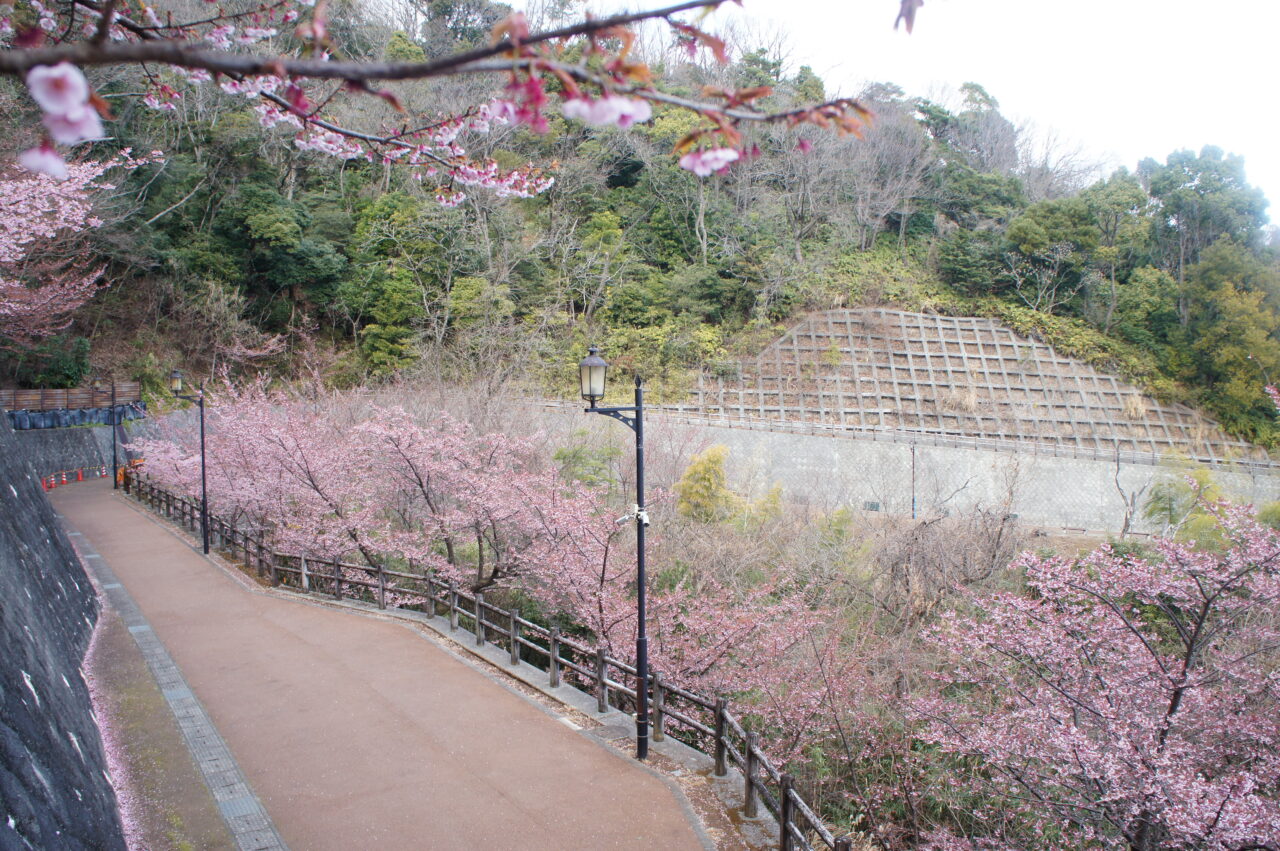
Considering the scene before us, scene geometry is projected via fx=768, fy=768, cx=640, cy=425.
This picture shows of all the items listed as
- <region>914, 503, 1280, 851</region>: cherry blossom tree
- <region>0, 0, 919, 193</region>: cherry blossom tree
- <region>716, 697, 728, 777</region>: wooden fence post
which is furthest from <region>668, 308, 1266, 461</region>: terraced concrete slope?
<region>0, 0, 919, 193</region>: cherry blossom tree

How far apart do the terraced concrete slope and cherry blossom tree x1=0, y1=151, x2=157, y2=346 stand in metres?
17.1

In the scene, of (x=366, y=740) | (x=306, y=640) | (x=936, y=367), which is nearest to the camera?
(x=366, y=740)

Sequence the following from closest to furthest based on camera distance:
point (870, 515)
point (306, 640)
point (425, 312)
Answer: point (306, 640) → point (870, 515) → point (425, 312)

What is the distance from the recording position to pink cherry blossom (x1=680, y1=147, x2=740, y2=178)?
7.34 feet

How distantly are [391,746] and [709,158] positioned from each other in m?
6.41

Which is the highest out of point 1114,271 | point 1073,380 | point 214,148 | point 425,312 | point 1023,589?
point 214,148

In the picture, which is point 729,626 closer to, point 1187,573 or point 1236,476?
point 1187,573

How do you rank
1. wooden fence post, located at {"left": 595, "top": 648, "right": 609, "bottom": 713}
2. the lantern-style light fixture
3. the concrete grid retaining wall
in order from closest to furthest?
the lantern-style light fixture, wooden fence post, located at {"left": 595, "top": 648, "right": 609, "bottom": 713}, the concrete grid retaining wall

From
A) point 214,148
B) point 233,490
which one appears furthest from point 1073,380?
point 214,148

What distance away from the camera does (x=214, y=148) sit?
28469mm

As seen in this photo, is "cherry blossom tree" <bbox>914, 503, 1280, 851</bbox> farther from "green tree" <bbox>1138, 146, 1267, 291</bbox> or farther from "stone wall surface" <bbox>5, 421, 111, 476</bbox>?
"green tree" <bbox>1138, 146, 1267, 291</bbox>

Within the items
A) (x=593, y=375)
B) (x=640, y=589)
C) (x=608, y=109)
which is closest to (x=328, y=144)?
(x=593, y=375)

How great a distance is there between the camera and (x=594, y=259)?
96.6 feet

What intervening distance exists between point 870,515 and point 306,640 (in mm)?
12108
